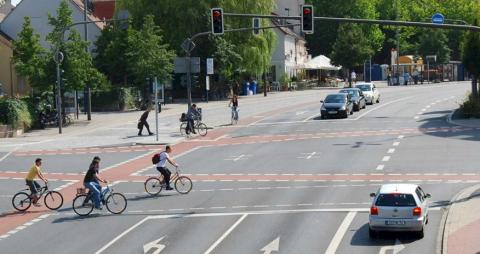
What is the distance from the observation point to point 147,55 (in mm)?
63625

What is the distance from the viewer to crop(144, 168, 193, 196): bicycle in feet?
91.8

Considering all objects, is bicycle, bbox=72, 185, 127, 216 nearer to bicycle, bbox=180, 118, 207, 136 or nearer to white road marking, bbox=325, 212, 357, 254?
white road marking, bbox=325, 212, 357, 254

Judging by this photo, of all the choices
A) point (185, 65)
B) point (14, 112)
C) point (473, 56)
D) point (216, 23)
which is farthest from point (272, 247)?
Answer: point (473, 56)

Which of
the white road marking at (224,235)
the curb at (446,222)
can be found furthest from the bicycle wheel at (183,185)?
the curb at (446,222)

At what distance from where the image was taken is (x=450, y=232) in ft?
68.9

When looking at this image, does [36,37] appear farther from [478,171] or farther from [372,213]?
[372,213]

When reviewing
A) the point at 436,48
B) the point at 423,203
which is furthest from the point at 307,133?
the point at 436,48

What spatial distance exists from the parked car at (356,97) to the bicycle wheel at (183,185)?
30300 millimetres

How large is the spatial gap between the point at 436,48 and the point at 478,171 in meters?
86.9

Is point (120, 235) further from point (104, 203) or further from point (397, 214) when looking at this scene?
point (397, 214)

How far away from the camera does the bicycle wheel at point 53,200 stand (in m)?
26.0

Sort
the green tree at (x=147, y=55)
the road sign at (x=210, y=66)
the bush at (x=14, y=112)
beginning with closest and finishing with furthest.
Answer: the bush at (x=14, y=112) < the green tree at (x=147, y=55) < the road sign at (x=210, y=66)

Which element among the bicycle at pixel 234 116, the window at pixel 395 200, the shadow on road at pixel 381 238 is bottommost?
the shadow on road at pixel 381 238

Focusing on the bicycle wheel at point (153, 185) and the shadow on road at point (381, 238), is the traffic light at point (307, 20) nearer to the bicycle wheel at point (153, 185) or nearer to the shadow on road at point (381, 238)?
the bicycle wheel at point (153, 185)
